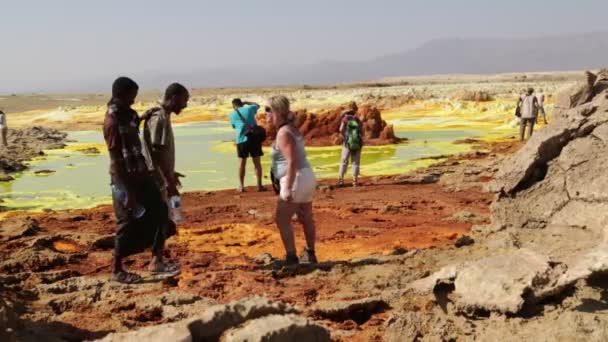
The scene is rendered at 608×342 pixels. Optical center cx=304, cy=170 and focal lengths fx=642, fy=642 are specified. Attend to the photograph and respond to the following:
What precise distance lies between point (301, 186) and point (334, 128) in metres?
17.6

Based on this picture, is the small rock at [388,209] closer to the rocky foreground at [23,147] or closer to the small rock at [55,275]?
the small rock at [55,275]

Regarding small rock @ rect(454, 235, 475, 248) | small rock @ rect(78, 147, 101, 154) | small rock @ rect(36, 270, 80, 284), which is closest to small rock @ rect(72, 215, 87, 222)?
small rock @ rect(36, 270, 80, 284)

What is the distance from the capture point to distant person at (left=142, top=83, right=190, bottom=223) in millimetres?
5531

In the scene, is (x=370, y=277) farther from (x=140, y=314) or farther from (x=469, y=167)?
(x=469, y=167)

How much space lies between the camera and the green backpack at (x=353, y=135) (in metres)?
11.5

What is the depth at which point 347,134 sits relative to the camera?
458 inches

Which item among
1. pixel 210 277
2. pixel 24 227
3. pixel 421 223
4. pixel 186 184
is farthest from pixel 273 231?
pixel 186 184

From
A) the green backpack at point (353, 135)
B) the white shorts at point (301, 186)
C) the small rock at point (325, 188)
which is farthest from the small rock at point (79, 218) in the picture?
the white shorts at point (301, 186)

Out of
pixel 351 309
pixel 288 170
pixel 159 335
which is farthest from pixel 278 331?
pixel 288 170

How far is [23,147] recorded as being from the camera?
23.3 metres

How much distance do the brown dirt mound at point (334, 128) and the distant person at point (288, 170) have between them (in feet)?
51.2

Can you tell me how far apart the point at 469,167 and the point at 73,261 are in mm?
9195

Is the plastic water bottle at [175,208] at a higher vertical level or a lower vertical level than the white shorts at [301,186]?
lower

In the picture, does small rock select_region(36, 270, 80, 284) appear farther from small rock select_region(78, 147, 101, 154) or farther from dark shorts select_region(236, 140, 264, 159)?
small rock select_region(78, 147, 101, 154)
